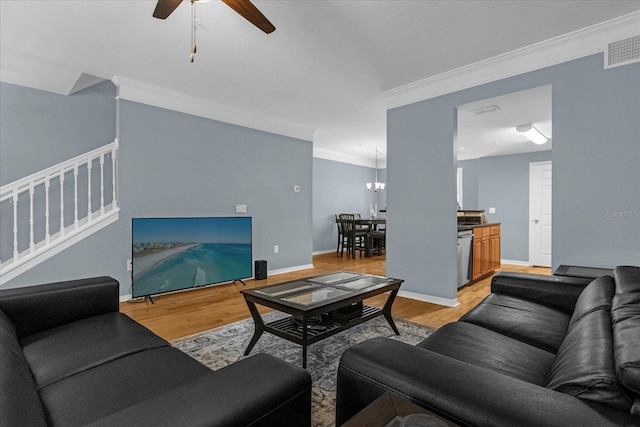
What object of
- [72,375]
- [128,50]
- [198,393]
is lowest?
[72,375]

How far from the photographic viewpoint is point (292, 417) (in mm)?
956

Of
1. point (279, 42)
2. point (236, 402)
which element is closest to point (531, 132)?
point (279, 42)

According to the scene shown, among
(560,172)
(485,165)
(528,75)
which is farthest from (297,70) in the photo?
(485,165)

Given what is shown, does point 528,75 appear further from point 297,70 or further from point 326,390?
point 326,390

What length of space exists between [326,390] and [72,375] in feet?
4.25

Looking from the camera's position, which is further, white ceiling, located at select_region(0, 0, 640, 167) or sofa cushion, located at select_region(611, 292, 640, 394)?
white ceiling, located at select_region(0, 0, 640, 167)

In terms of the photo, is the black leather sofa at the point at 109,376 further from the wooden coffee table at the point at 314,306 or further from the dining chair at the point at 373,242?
the dining chair at the point at 373,242

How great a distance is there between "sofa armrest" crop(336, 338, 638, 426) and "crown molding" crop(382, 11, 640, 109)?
3.29m

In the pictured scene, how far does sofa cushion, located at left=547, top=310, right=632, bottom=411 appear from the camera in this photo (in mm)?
790

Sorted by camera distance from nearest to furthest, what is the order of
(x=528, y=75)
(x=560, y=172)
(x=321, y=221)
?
(x=560, y=172) < (x=528, y=75) < (x=321, y=221)

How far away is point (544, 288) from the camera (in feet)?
7.37

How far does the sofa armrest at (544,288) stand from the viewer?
2139 millimetres

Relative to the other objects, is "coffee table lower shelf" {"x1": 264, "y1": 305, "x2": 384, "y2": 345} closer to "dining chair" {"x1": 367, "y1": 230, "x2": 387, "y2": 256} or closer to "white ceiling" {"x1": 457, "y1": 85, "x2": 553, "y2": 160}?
"white ceiling" {"x1": 457, "y1": 85, "x2": 553, "y2": 160}

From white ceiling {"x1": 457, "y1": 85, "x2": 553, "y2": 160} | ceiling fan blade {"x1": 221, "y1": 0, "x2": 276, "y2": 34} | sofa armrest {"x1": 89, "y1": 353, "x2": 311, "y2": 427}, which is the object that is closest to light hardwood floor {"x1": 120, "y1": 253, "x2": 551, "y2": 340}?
sofa armrest {"x1": 89, "y1": 353, "x2": 311, "y2": 427}
